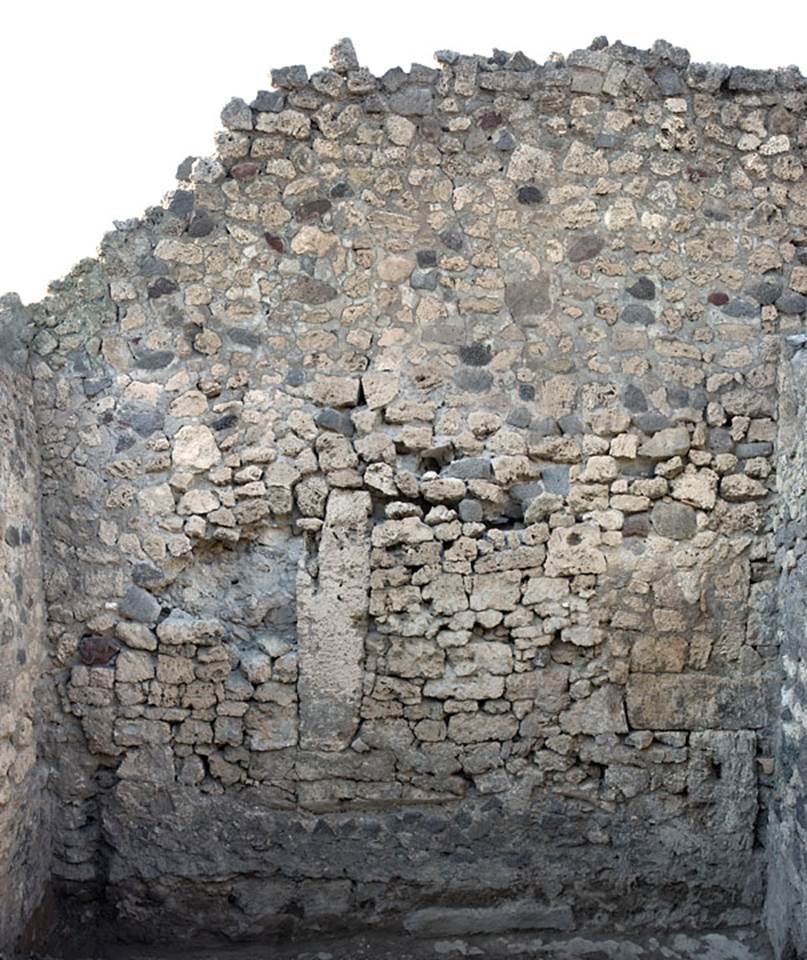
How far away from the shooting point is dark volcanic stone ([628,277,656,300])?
4.50m

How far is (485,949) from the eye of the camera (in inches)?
171

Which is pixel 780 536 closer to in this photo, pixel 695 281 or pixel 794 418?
pixel 794 418

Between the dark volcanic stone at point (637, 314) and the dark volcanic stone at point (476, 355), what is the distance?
63 cm

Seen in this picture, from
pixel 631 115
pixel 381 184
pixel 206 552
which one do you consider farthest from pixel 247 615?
pixel 631 115

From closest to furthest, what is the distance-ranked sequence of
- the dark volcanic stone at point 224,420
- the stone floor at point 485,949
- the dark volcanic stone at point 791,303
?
1. the stone floor at point 485,949
2. the dark volcanic stone at point 224,420
3. the dark volcanic stone at point 791,303

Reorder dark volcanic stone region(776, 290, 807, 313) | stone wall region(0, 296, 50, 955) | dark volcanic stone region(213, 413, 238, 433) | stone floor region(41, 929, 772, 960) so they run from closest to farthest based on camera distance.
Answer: stone wall region(0, 296, 50, 955)
stone floor region(41, 929, 772, 960)
dark volcanic stone region(213, 413, 238, 433)
dark volcanic stone region(776, 290, 807, 313)

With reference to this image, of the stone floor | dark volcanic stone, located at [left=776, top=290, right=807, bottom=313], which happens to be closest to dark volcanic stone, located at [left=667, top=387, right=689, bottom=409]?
dark volcanic stone, located at [left=776, top=290, right=807, bottom=313]

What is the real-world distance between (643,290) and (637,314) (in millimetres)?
115

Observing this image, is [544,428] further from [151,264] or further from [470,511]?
[151,264]

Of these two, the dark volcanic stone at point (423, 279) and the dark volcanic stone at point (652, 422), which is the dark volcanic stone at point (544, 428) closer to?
the dark volcanic stone at point (652, 422)

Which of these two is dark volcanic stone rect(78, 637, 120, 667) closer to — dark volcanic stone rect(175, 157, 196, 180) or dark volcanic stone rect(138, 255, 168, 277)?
dark volcanic stone rect(138, 255, 168, 277)

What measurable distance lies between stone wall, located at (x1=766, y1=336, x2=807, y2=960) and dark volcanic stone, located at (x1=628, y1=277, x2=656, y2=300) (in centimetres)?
65

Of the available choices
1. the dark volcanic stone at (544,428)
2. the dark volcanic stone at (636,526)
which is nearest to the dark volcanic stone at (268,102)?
the dark volcanic stone at (544,428)

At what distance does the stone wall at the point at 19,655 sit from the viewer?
394cm
